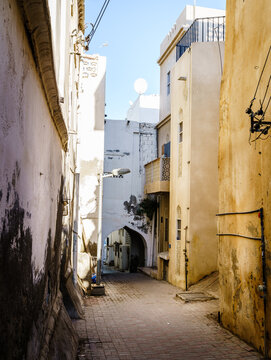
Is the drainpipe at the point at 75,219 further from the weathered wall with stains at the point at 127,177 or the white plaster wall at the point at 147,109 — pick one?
the white plaster wall at the point at 147,109

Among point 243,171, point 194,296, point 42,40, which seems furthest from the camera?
point 194,296

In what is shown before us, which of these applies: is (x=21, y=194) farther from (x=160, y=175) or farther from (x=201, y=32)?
(x=201, y=32)

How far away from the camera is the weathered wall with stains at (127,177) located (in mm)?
20859

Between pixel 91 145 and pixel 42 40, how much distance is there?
48.9ft

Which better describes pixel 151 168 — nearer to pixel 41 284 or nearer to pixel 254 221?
pixel 254 221

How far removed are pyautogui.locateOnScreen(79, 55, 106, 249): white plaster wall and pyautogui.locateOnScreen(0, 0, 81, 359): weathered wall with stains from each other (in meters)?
12.8

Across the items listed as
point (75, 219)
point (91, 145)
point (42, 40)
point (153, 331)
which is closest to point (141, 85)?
point (91, 145)

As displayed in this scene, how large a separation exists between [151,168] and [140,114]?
34.1 ft

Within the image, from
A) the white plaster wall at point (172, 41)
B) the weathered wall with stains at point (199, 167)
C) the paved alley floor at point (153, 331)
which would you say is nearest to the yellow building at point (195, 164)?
the weathered wall with stains at point (199, 167)

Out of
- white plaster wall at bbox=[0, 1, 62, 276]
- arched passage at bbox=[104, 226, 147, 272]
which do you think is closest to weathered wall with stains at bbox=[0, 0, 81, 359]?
white plaster wall at bbox=[0, 1, 62, 276]

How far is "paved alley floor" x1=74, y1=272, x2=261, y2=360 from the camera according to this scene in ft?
24.0

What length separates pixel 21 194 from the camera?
357 cm

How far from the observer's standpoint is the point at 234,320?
8609mm

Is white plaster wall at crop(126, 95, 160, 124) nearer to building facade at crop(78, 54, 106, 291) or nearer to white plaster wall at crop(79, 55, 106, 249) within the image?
building facade at crop(78, 54, 106, 291)
